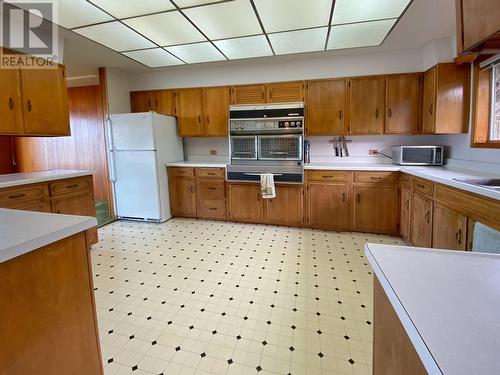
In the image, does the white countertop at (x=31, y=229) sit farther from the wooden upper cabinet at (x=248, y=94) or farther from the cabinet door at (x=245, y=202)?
the wooden upper cabinet at (x=248, y=94)

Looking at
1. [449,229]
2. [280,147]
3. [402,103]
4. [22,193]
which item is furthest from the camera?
[280,147]

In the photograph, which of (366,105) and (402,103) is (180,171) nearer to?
(366,105)

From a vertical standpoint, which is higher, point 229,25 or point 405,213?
point 229,25

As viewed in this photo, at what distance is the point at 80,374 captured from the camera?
112 centimetres

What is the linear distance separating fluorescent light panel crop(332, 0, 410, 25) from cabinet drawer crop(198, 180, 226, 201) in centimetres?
253

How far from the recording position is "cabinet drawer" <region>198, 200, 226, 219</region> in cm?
411

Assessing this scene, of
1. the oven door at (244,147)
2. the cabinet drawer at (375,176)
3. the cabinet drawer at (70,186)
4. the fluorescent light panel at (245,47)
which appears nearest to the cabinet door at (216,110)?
the oven door at (244,147)

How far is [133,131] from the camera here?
3.96 metres

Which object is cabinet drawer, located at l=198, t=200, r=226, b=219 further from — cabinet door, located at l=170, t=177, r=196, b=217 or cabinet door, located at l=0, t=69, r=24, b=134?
cabinet door, located at l=0, t=69, r=24, b=134

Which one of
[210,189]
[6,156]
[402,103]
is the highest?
[402,103]

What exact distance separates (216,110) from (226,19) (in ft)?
5.59

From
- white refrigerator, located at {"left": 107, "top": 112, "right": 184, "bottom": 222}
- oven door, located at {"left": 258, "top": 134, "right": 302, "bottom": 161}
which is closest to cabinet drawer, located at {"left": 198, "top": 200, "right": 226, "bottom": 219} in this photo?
white refrigerator, located at {"left": 107, "top": 112, "right": 184, "bottom": 222}

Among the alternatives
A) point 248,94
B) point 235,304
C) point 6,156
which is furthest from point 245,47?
point 6,156

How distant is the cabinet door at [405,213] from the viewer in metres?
3.08
